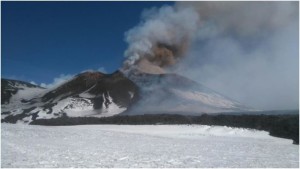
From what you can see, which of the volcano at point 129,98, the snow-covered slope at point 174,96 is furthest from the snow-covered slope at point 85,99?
the snow-covered slope at point 174,96

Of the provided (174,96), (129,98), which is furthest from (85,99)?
(174,96)

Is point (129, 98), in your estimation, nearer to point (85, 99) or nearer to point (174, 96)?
point (85, 99)

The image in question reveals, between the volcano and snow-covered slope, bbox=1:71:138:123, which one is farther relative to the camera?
the volcano

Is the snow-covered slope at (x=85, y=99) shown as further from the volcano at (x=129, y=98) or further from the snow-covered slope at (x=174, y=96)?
the snow-covered slope at (x=174, y=96)

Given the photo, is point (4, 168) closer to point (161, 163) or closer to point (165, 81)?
point (161, 163)

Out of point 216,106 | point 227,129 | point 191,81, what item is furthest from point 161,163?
point 191,81

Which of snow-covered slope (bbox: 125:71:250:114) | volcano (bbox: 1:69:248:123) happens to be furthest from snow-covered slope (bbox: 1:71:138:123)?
snow-covered slope (bbox: 125:71:250:114)

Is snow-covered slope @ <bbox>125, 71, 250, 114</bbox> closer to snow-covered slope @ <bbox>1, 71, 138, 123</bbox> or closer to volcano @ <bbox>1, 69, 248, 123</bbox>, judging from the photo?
volcano @ <bbox>1, 69, 248, 123</bbox>
